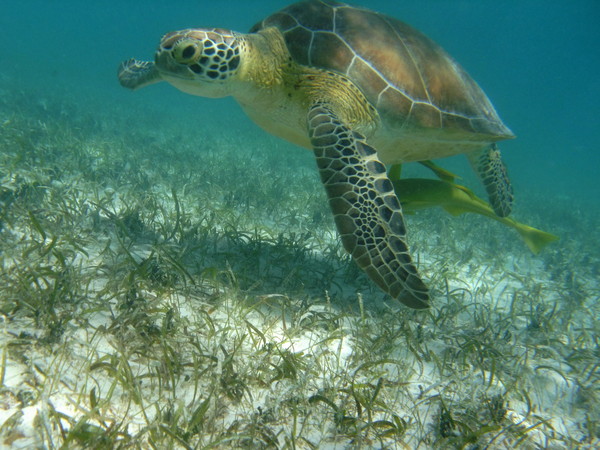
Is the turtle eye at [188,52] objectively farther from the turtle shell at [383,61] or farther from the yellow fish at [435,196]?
the yellow fish at [435,196]

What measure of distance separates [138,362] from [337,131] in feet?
6.96

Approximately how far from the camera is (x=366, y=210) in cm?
233

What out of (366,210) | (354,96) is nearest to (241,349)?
(366,210)

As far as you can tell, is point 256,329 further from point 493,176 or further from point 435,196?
point 493,176

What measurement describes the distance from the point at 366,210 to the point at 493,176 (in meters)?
3.44

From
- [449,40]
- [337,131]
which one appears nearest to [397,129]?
Answer: [337,131]

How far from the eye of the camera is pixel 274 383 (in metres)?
1.70

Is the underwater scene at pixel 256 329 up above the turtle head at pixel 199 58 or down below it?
below

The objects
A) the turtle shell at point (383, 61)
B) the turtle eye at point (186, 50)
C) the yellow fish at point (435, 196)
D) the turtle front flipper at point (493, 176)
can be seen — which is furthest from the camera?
the turtle front flipper at point (493, 176)

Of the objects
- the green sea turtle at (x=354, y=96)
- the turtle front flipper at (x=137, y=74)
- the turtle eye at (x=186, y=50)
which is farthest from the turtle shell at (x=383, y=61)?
the turtle front flipper at (x=137, y=74)

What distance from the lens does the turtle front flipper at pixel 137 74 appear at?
4.40 metres

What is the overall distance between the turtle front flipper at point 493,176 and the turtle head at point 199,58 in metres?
3.79

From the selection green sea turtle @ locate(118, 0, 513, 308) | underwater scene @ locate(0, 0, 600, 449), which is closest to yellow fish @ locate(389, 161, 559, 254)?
underwater scene @ locate(0, 0, 600, 449)

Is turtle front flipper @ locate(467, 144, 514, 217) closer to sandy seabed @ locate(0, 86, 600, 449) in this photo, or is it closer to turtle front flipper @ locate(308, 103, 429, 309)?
sandy seabed @ locate(0, 86, 600, 449)
